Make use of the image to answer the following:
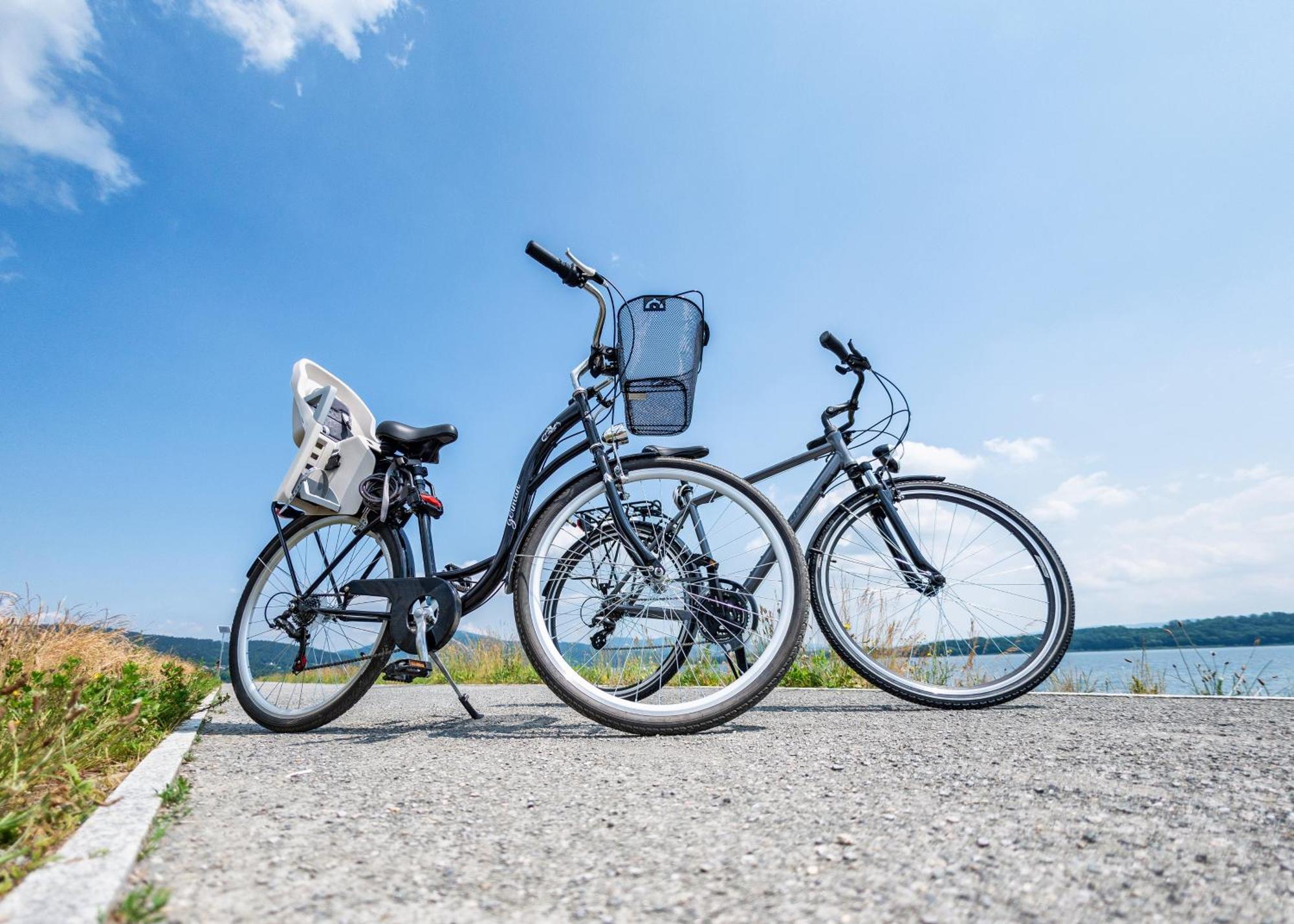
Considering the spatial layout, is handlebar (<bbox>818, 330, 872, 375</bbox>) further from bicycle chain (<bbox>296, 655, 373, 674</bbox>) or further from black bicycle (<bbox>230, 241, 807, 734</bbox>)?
bicycle chain (<bbox>296, 655, 373, 674</bbox>)

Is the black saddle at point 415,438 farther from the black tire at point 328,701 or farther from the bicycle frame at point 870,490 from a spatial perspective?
the bicycle frame at point 870,490

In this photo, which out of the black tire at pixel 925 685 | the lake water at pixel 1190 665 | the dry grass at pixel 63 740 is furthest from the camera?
the lake water at pixel 1190 665

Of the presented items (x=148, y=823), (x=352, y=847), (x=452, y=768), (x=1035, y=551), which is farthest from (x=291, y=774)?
(x=1035, y=551)

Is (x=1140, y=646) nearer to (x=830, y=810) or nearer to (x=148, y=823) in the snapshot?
(x=830, y=810)

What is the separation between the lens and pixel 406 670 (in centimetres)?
290

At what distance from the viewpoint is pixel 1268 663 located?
438cm

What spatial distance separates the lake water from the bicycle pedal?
370cm

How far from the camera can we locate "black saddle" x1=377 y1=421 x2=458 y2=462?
3.24 metres

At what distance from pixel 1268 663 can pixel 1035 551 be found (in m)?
2.33

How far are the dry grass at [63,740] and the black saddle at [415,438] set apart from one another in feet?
4.55

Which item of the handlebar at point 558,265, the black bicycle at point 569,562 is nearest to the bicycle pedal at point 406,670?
the black bicycle at point 569,562

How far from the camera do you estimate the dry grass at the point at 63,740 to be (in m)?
1.51

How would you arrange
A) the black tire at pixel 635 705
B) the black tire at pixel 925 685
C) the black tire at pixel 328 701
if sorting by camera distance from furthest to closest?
the black tire at pixel 925 685
the black tire at pixel 328 701
the black tire at pixel 635 705

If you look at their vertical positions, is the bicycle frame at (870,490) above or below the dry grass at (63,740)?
above
